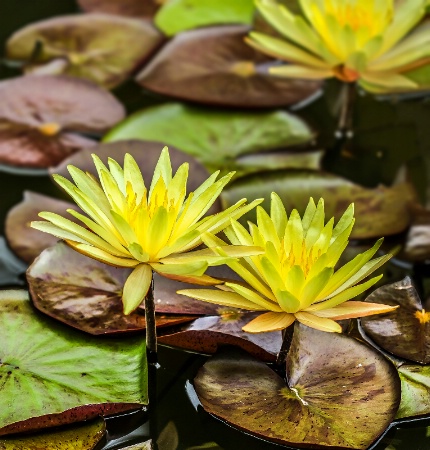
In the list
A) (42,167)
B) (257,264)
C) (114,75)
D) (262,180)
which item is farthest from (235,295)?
(114,75)

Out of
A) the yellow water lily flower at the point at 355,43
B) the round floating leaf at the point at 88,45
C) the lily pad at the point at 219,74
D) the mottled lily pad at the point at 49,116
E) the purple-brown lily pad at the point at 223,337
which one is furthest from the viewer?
the round floating leaf at the point at 88,45

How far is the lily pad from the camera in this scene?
8.26ft

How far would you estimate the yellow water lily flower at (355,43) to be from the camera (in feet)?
7.14

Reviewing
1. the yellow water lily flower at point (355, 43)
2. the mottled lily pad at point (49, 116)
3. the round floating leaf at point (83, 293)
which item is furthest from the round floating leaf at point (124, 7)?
the round floating leaf at point (83, 293)

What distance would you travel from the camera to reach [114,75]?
8.77ft

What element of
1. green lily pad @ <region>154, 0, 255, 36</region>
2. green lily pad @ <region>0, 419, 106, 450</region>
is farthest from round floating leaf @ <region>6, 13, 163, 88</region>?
green lily pad @ <region>0, 419, 106, 450</region>

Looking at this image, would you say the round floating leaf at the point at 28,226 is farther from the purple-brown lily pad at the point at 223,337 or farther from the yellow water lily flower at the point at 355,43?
the yellow water lily flower at the point at 355,43

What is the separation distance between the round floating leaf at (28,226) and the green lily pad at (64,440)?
58 centimetres

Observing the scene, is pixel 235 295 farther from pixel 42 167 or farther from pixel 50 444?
pixel 42 167

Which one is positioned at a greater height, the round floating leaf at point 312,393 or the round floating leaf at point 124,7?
the round floating leaf at point 124,7

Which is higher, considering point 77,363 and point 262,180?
point 262,180

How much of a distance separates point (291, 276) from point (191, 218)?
25cm

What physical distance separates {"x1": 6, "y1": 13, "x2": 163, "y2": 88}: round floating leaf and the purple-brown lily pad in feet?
4.13

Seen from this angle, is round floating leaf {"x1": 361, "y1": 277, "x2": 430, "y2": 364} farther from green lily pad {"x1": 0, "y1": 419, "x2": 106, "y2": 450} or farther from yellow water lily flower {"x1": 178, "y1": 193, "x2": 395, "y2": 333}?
green lily pad {"x1": 0, "y1": 419, "x2": 106, "y2": 450}
